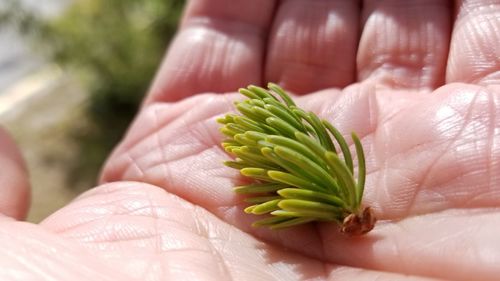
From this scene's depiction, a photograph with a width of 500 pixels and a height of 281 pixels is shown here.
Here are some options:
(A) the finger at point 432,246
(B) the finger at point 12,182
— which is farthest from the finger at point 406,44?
(B) the finger at point 12,182

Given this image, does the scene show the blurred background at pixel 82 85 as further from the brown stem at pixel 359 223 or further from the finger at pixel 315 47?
the brown stem at pixel 359 223

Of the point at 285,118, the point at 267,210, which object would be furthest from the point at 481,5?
the point at 267,210

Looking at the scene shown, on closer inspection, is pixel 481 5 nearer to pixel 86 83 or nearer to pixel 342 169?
pixel 342 169

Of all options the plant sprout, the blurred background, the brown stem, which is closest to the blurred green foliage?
the blurred background

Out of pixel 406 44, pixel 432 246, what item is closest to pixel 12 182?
pixel 432 246

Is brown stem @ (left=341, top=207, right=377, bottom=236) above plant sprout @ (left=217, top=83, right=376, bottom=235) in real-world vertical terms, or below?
below

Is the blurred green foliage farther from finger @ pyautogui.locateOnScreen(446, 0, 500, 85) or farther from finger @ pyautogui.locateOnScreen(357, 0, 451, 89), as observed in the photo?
finger @ pyautogui.locateOnScreen(446, 0, 500, 85)
